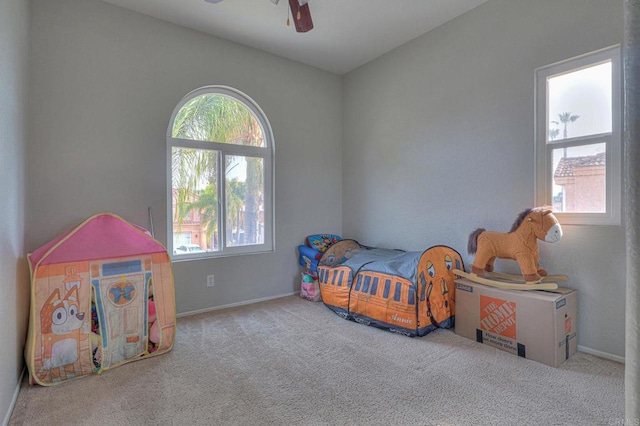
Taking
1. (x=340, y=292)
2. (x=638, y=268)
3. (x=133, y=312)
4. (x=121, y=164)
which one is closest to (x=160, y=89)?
(x=121, y=164)

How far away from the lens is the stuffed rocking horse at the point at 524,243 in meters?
2.33

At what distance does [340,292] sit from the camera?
3.22 m

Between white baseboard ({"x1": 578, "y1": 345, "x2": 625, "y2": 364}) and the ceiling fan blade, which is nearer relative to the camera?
white baseboard ({"x1": 578, "y1": 345, "x2": 625, "y2": 364})

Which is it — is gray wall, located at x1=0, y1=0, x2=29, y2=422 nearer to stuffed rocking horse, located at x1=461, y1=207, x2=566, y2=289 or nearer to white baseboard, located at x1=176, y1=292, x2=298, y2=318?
white baseboard, located at x1=176, y1=292, x2=298, y2=318

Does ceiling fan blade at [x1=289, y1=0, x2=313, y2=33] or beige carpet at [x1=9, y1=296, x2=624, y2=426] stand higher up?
ceiling fan blade at [x1=289, y1=0, x2=313, y2=33]

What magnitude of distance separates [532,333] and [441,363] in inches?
26.5

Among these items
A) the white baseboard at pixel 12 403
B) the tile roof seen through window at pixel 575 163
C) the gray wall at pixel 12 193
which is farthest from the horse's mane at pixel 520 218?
the white baseboard at pixel 12 403

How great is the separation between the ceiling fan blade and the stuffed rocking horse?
2421mm

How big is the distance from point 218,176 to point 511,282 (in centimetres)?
292

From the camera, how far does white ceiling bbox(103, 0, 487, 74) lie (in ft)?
9.50

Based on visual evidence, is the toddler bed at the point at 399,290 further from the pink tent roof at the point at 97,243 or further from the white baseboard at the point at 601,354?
the pink tent roof at the point at 97,243

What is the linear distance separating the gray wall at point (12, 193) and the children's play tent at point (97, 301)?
0.39 feet

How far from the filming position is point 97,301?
2223 mm

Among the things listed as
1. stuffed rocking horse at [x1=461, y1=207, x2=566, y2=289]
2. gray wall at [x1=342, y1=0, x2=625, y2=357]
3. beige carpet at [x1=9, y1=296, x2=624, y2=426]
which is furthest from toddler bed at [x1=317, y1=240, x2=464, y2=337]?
gray wall at [x1=342, y1=0, x2=625, y2=357]
